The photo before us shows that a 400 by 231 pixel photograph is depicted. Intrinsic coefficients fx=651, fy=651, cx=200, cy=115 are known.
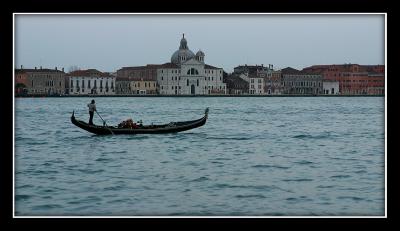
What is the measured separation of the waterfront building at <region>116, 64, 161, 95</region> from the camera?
412 centimetres

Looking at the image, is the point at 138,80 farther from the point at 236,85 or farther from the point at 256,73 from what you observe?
the point at 256,73

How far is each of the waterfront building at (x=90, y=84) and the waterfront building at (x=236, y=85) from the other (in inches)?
33.3

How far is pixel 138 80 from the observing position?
531 cm

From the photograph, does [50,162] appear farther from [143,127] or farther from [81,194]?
[143,127]

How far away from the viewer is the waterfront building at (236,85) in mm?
4749

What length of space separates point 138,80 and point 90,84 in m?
0.40

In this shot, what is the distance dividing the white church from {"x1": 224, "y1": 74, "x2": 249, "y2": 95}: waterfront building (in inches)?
2.4

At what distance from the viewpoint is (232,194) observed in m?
3.80

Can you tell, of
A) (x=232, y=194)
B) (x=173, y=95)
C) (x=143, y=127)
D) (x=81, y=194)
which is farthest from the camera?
(x=143, y=127)

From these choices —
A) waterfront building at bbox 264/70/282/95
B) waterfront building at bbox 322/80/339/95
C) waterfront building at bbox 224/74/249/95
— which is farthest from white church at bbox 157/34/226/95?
waterfront building at bbox 322/80/339/95

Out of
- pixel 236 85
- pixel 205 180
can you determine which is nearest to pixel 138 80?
pixel 236 85

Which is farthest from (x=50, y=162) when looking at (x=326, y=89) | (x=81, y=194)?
(x=326, y=89)

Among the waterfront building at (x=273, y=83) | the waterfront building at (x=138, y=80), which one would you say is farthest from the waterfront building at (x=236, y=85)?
the waterfront building at (x=138, y=80)
